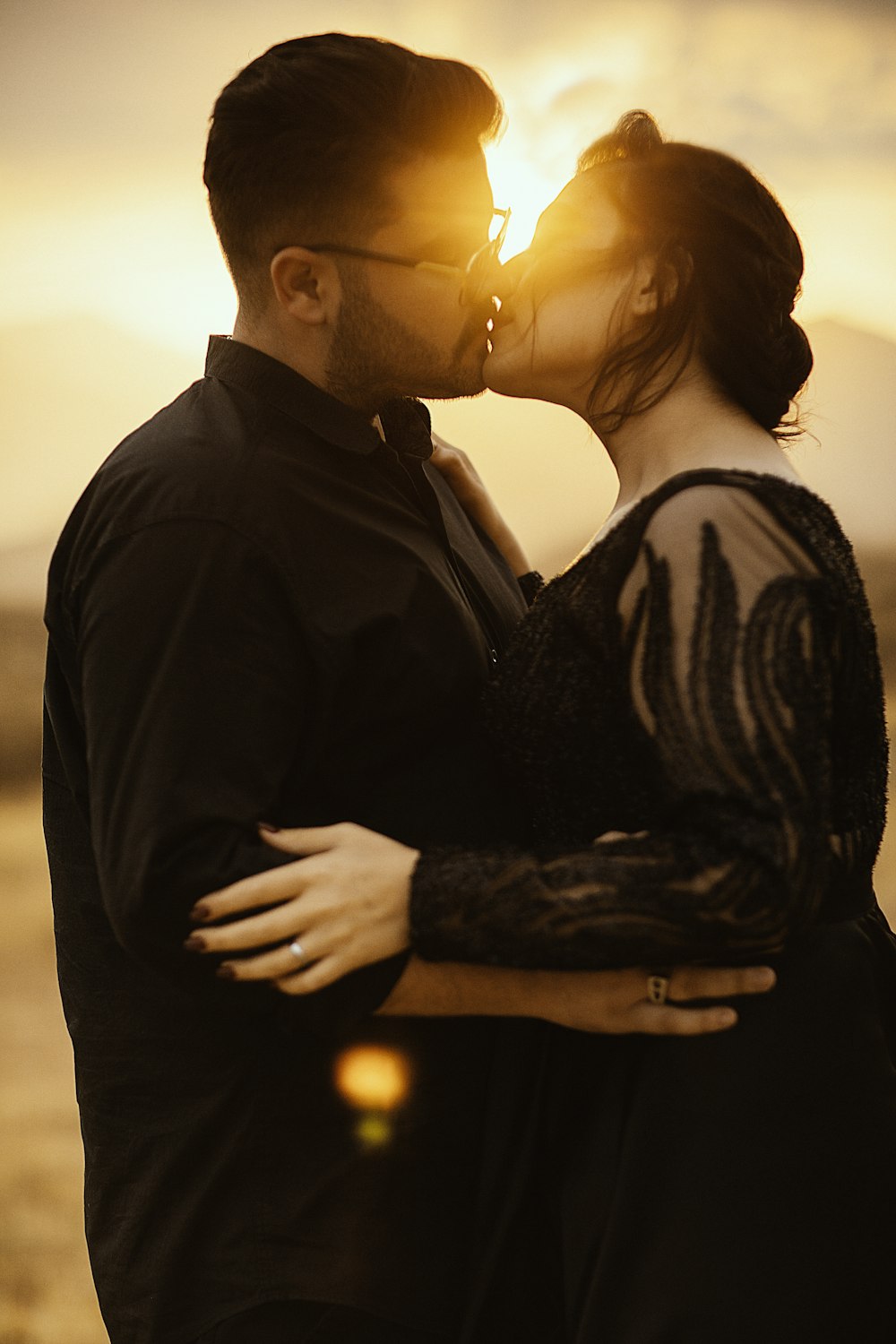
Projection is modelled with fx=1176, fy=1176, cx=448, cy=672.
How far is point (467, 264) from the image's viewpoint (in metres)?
1.40

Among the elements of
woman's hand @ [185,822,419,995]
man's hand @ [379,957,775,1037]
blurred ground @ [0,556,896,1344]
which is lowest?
blurred ground @ [0,556,896,1344]

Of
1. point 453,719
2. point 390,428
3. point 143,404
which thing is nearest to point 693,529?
point 453,719

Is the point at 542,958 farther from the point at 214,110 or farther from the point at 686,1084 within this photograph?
the point at 214,110

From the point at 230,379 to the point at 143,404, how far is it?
2.34m

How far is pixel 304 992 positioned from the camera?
3.39 feet

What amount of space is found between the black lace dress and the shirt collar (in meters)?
0.28

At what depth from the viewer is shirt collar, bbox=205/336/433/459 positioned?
1.26 m

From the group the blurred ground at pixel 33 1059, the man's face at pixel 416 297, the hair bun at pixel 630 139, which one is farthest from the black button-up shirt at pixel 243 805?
the blurred ground at pixel 33 1059

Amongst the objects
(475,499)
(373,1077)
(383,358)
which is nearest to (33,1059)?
(475,499)

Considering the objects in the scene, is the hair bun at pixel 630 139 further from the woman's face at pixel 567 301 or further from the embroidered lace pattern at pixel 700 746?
the embroidered lace pattern at pixel 700 746

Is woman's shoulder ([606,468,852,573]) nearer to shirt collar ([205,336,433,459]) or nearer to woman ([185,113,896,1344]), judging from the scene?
woman ([185,113,896,1344])

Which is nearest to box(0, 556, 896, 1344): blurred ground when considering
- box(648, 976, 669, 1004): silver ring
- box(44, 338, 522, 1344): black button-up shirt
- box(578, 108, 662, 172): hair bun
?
box(44, 338, 522, 1344): black button-up shirt

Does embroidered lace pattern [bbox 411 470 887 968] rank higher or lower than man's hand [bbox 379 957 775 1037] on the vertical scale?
higher

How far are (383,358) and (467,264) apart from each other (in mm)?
155
